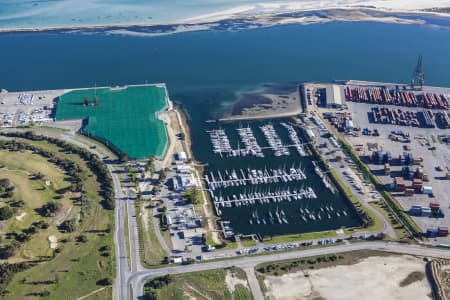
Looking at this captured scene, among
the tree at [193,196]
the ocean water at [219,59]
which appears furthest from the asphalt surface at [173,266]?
the ocean water at [219,59]

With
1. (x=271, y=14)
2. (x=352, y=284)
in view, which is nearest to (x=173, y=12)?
(x=271, y=14)

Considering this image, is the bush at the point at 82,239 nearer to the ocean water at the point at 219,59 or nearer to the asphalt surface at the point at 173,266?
the asphalt surface at the point at 173,266

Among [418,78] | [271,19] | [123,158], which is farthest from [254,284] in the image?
[271,19]

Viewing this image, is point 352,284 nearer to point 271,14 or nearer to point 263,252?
point 263,252

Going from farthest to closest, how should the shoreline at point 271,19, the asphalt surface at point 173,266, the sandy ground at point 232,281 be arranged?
1. the shoreline at point 271,19
2. the sandy ground at point 232,281
3. the asphalt surface at point 173,266

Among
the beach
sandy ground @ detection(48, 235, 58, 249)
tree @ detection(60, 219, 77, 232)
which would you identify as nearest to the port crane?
the beach
